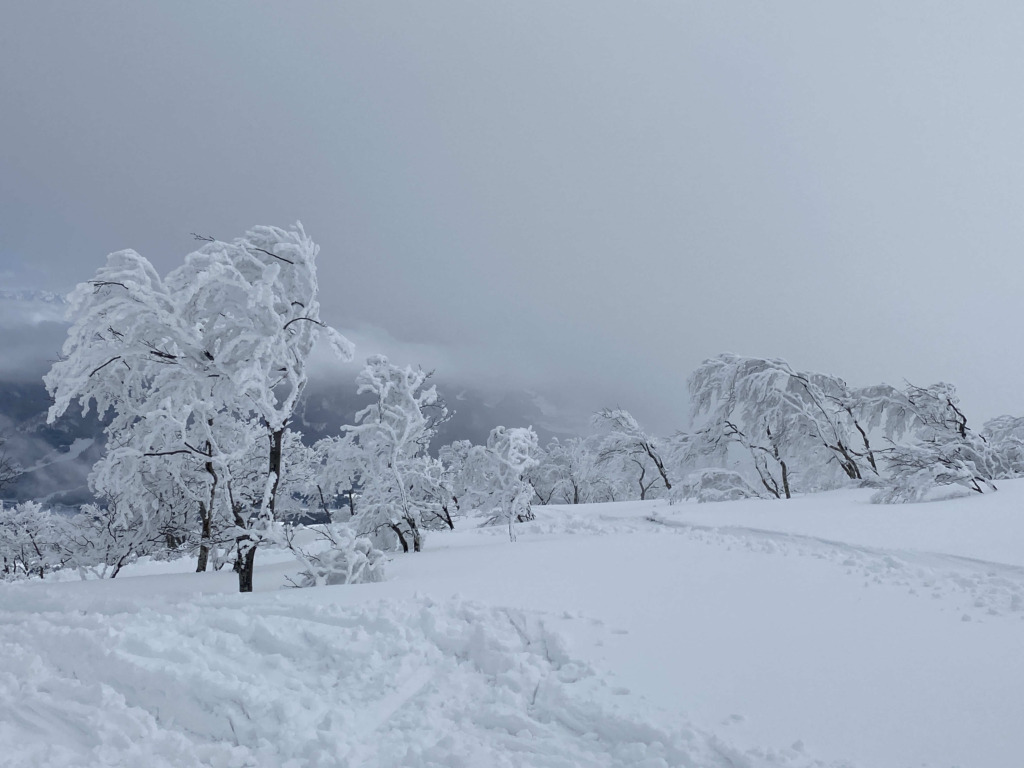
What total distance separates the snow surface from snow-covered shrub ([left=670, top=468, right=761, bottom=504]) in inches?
475

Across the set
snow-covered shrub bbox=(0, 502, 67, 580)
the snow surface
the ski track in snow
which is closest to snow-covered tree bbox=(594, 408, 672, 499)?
the ski track in snow

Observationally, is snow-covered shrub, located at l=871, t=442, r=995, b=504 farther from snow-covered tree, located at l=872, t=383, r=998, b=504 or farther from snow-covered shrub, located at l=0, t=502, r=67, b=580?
snow-covered shrub, located at l=0, t=502, r=67, b=580

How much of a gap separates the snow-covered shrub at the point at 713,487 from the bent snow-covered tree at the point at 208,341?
15157 millimetres

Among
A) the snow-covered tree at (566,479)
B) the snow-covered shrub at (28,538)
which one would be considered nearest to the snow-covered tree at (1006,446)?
the snow-covered tree at (566,479)

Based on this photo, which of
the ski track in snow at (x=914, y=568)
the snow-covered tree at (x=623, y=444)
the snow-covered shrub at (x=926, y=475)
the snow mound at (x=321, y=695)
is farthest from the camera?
the snow-covered tree at (x=623, y=444)

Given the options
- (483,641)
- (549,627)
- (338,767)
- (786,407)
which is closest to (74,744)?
(338,767)

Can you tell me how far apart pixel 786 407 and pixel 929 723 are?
17.7 metres

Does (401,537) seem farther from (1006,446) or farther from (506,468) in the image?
(1006,446)

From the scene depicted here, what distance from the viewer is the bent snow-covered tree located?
750 centimetres

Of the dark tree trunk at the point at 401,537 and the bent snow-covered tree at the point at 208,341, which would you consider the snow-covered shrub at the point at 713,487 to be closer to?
the dark tree trunk at the point at 401,537

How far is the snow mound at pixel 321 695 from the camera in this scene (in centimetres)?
352

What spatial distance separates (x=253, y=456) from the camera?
17.2 metres

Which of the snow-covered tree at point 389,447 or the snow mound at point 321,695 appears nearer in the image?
the snow mound at point 321,695

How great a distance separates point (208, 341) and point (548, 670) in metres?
7.21
